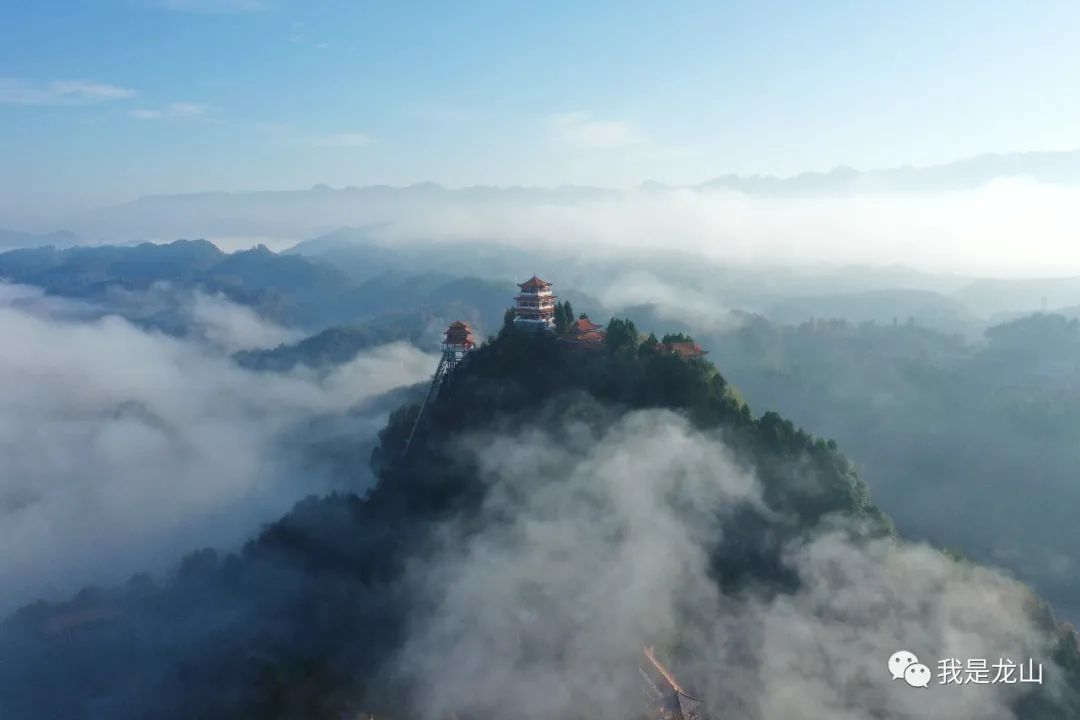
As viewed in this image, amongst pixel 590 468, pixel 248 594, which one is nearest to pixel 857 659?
pixel 590 468

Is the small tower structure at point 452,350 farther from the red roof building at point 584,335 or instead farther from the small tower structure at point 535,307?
the red roof building at point 584,335

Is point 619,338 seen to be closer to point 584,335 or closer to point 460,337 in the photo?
point 584,335

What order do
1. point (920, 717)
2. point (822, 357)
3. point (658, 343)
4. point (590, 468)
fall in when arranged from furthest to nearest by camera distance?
point (822, 357)
point (658, 343)
point (590, 468)
point (920, 717)

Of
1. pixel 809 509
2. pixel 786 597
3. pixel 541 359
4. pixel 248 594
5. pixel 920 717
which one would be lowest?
pixel 248 594

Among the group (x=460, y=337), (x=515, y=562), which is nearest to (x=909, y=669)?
(x=515, y=562)

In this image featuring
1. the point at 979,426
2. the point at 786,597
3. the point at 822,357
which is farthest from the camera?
the point at 822,357

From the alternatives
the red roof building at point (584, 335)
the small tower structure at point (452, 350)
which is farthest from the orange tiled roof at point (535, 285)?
the small tower structure at point (452, 350)

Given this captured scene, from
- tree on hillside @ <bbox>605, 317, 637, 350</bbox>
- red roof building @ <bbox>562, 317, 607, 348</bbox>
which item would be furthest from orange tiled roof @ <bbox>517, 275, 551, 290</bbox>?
tree on hillside @ <bbox>605, 317, 637, 350</bbox>

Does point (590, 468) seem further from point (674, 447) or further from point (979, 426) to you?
point (979, 426)
